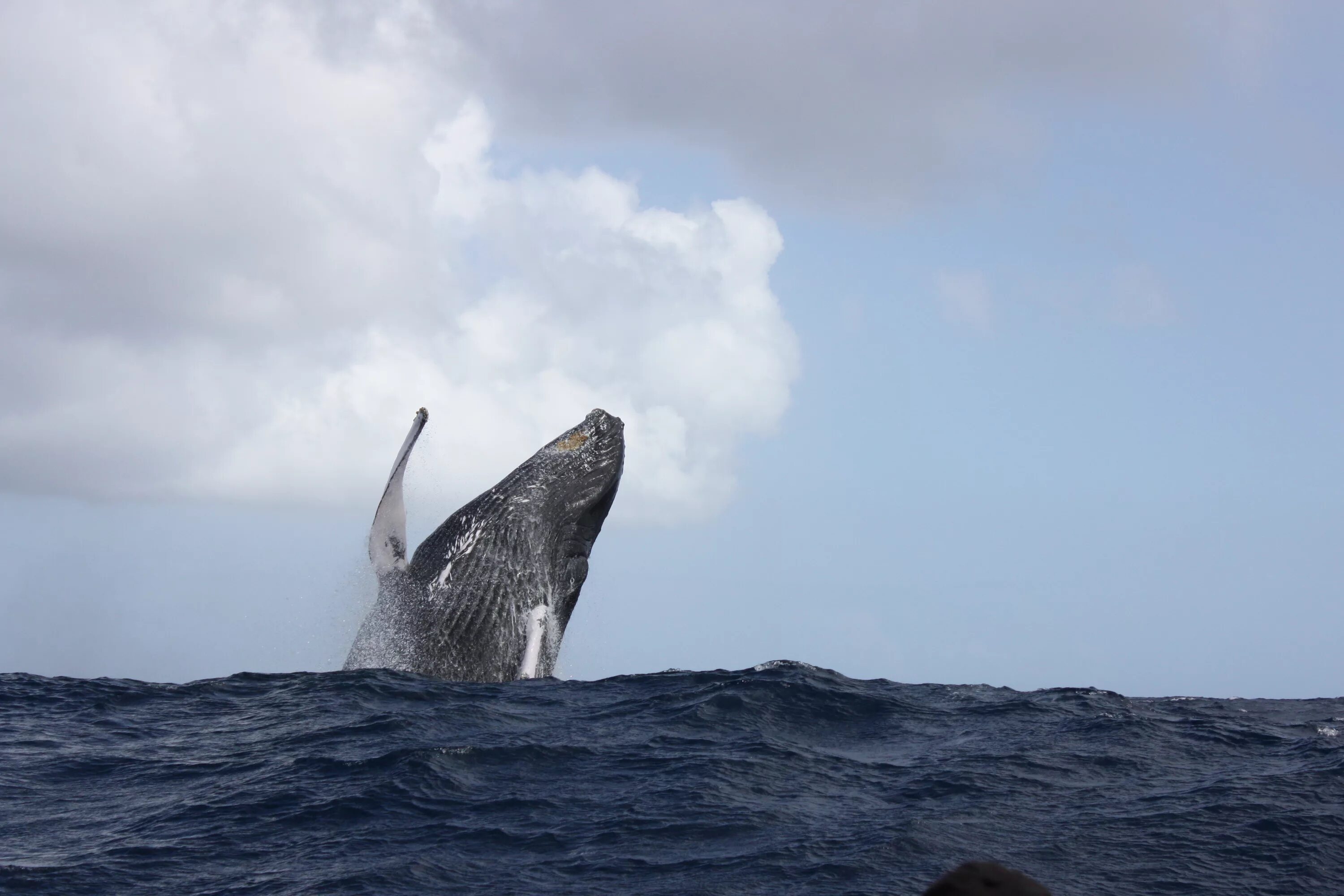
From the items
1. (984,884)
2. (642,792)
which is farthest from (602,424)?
(984,884)

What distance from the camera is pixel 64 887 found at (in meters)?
6.84

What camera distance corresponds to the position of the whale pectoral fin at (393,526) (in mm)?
12453

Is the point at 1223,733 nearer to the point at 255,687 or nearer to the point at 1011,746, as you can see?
the point at 1011,746

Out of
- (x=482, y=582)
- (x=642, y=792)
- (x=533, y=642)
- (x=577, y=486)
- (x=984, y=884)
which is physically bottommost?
(x=984, y=884)

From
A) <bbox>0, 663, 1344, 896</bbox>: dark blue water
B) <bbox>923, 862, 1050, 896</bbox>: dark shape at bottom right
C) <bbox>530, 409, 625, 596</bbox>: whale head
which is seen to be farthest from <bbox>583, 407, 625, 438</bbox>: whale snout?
<bbox>923, 862, 1050, 896</bbox>: dark shape at bottom right

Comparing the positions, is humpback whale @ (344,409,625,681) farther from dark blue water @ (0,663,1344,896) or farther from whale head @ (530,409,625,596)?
dark blue water @ (0,663,1344,896)

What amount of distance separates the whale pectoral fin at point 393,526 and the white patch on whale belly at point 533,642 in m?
1.48

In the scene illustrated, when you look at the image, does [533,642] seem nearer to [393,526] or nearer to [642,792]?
[393,526]

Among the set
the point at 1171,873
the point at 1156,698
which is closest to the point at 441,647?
the point at 1171,873

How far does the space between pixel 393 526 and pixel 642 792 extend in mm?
5161

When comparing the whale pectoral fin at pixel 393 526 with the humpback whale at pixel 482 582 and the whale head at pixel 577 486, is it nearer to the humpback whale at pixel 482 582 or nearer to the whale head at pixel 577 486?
the humpback whale at pixel 482 582

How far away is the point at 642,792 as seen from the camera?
27.8ft

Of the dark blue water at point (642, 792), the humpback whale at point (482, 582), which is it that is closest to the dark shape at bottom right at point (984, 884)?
the dark blue water at point (642, 792)

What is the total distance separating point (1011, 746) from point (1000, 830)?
8.21 feet
